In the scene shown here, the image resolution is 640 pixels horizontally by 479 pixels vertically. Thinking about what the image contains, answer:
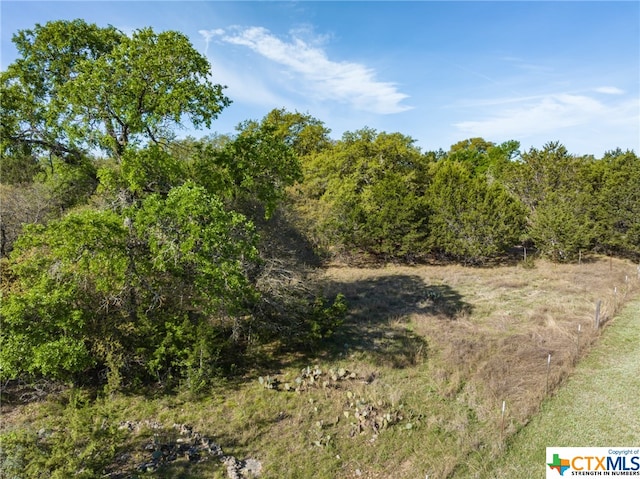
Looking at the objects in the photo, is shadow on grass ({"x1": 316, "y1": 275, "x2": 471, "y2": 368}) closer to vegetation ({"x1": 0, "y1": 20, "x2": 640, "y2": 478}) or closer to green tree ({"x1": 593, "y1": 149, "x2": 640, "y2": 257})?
vegetation ({"x1": 0, "y1": 20, "x2": 640, "y2": 478})

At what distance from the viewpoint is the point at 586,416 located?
817 centimetres

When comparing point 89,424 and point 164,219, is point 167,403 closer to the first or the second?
point 89,424

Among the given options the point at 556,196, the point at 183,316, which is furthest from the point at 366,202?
the point at 183,316

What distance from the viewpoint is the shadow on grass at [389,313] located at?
11461mm

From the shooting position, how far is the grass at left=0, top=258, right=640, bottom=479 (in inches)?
277

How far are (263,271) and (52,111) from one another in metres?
6.65

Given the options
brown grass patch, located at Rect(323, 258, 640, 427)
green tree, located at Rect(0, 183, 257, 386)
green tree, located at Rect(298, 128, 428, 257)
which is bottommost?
brown grass patch, located at Rect(323, 258, 640, 427)

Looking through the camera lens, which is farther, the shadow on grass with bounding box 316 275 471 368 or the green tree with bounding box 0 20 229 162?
the shadow on grass with bounding box 316 275 471 368

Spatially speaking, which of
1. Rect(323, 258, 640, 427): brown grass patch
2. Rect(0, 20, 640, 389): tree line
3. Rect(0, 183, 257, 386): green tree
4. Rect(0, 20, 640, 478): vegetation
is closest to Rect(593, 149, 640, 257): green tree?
Rect(323, 258, 640, 427): brown grass patch

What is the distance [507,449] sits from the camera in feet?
23.9

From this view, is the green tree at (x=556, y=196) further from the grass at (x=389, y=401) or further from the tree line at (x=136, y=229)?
the tree line at (x=136, y=229)

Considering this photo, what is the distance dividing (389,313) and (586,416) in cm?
735

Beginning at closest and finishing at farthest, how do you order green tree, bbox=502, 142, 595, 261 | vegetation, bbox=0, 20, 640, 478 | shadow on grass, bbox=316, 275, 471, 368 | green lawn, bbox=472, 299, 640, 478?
green lawn, bbox=472, 299, 640, 478 → vegetation, bbox=0, 20, 640, 478 → shadow on grass, bbox=316, 275, 471, 368 → green tree, bbox=502, 142, 595, 261

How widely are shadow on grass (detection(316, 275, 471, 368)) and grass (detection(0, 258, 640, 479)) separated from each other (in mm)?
70
